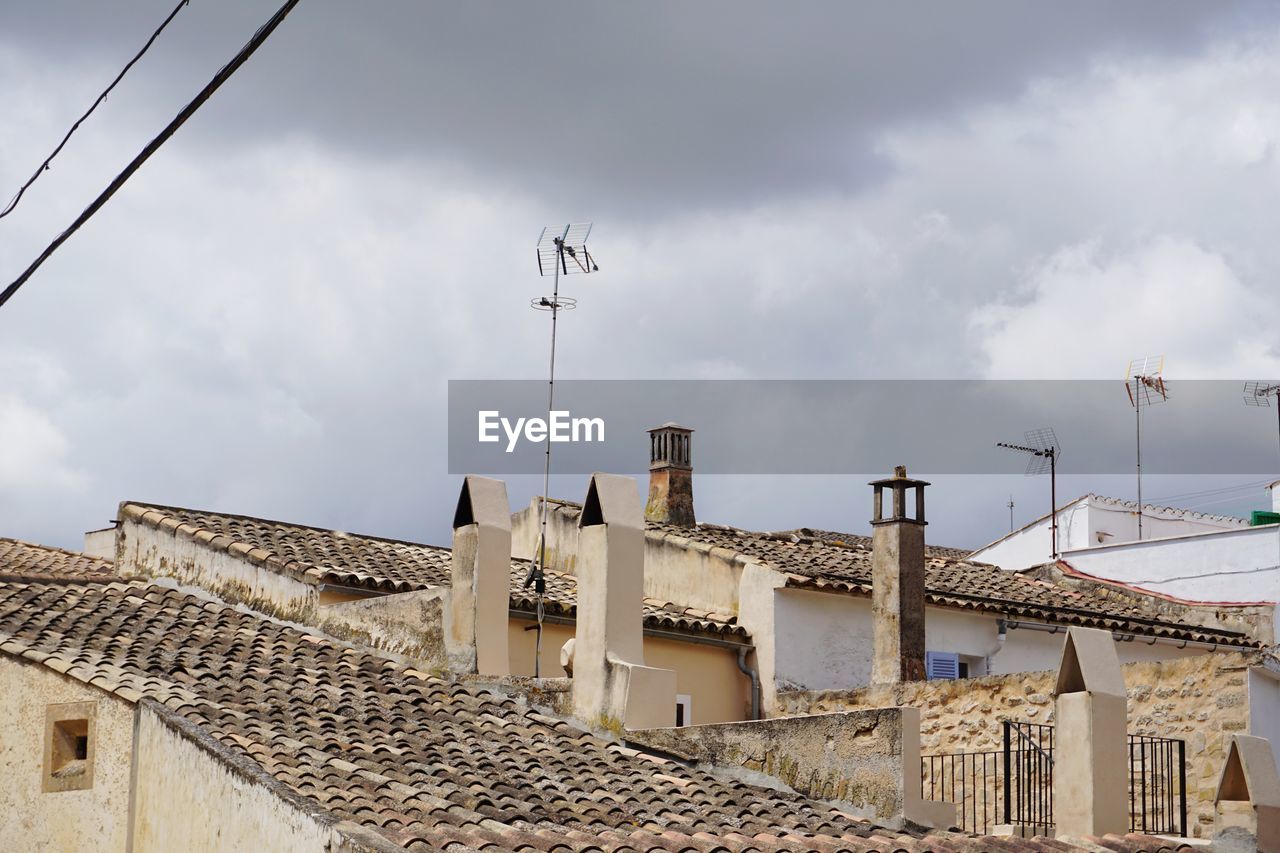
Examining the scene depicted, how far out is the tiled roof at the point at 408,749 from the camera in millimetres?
10938

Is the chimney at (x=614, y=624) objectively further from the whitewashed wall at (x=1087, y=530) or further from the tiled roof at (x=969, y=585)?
the whitewashed wall at (x=1087, y=530)

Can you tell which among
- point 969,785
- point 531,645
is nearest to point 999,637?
point 969,785

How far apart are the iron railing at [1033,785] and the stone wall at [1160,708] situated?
6.3 inches

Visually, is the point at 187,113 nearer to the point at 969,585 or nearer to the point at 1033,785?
the point at 1033,785

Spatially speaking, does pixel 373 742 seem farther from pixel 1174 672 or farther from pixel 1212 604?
pixel 1212 604

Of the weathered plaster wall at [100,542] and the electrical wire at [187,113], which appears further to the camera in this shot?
the weathered plaster wall at [100,542]

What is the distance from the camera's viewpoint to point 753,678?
850 inches

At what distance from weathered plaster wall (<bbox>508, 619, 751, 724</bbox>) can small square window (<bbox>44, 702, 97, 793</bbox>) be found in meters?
6.94

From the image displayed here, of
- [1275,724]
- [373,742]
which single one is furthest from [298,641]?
[1275,724]

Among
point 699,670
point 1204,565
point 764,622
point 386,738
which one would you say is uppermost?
point 1204,565

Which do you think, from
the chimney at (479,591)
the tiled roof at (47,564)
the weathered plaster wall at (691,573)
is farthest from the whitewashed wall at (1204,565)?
the tiled roof at (47,564)

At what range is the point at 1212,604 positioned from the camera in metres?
24.9

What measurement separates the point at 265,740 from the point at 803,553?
44.1 feet

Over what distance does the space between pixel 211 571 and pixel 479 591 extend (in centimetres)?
445
